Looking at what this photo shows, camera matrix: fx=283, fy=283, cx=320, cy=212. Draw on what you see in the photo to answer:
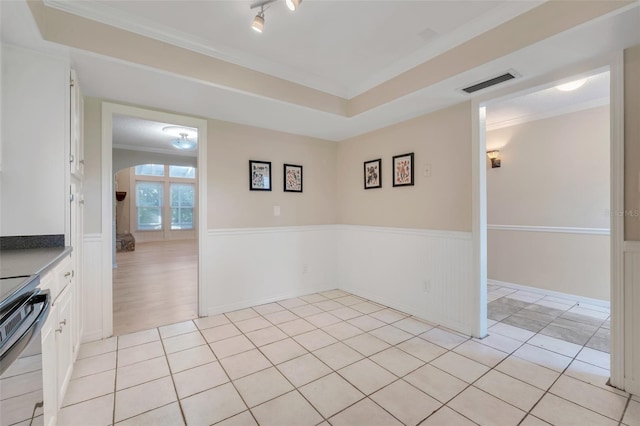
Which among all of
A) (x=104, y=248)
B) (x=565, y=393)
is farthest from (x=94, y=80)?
(x=565, y=393)

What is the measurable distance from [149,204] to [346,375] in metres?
10.5

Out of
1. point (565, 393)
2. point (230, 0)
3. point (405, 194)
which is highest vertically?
point (230, 0)

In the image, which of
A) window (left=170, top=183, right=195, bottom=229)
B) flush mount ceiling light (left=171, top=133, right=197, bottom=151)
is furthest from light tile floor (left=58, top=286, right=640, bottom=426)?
window (left=170, top=183, right=195, bottom=229)

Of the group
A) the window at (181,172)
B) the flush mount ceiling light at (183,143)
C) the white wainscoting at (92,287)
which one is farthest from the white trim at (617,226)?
the window at (181,172)

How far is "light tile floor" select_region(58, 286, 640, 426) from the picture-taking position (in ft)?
5.38

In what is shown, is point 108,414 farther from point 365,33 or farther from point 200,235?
point 365,33

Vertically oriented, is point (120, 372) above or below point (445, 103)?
below

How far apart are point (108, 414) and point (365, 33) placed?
3.06 meters

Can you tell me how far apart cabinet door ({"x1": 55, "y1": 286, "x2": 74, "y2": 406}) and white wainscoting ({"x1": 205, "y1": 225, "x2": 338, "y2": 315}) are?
1.32 metres

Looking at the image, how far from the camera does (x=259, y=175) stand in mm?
3541

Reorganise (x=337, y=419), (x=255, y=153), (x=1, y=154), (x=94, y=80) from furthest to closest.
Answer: (x=255, y=153), (x=94, y=80), (x=1, y=154), (x=337, y=419)

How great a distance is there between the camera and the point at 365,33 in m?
2.19

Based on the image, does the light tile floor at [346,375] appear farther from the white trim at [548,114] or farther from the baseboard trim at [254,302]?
the white trim at [548,114]

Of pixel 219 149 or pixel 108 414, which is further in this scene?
pixel 219 149
